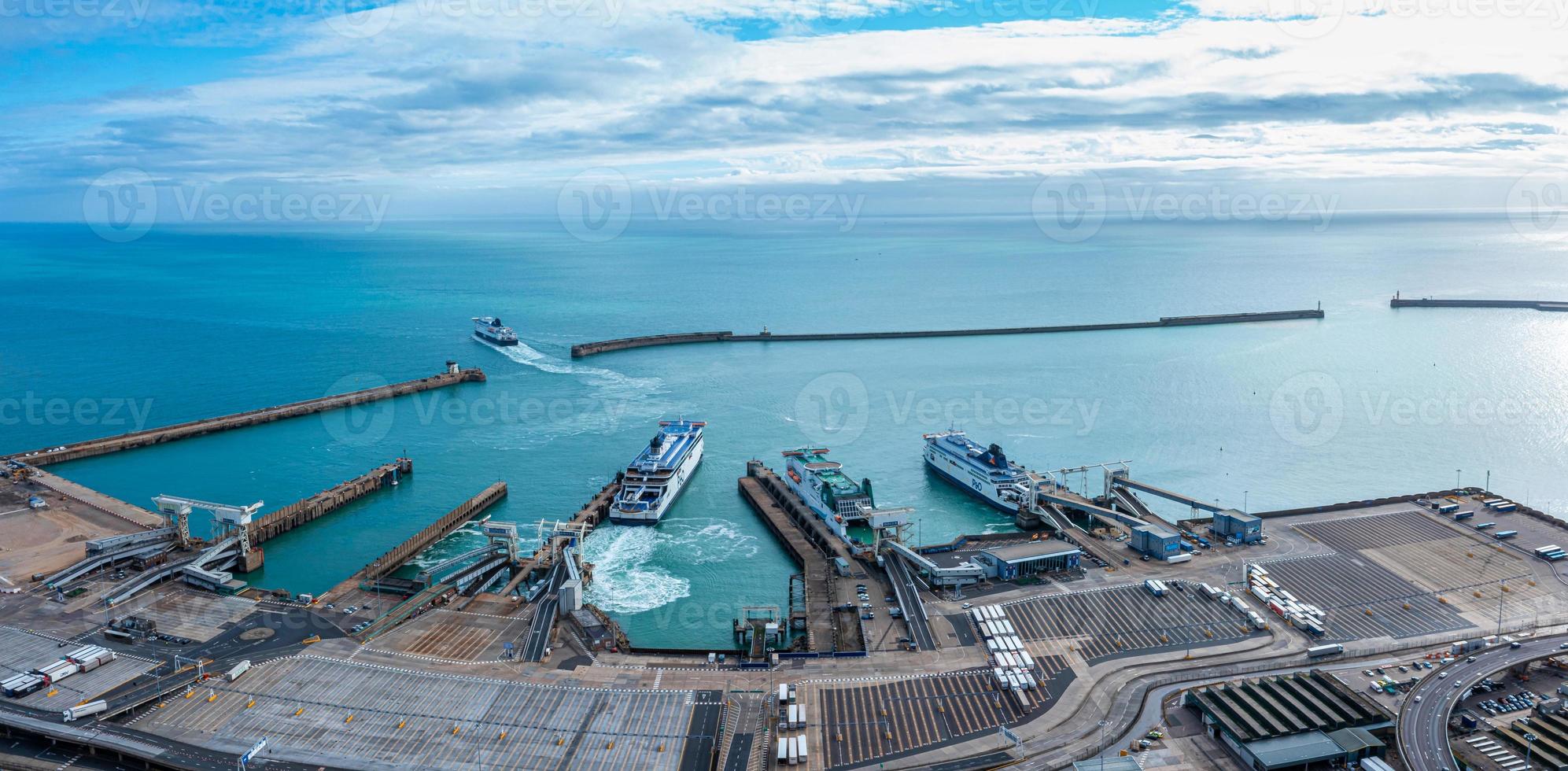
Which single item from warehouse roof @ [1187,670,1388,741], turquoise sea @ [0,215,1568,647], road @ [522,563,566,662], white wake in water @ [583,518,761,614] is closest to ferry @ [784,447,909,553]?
turquoise sea @ [0,215,1568,647]

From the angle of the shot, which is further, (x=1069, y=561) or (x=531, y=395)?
(x=531, y=395)

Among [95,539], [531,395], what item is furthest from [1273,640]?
[531,395]

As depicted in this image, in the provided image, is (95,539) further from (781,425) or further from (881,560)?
(781,425)

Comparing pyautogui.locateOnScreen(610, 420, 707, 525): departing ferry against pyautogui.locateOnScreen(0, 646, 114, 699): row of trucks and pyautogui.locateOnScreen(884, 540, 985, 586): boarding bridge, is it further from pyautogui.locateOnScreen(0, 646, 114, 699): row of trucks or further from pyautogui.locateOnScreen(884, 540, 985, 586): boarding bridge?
pyautogui.locateOnScreen(0, 646, 114, 699): row of trucks

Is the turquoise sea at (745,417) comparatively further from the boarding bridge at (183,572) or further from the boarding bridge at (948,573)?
the boarding bridge at (948,573)

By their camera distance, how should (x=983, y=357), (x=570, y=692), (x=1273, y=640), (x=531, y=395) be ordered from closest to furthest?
(x=570, y=692), (x=1273, y=640), (x=531, y=395), (x=983, y=357)

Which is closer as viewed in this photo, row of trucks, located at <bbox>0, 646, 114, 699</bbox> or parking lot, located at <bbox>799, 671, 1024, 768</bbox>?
parking lot, located at <bbox>799, 671, 1024, 768</bbox>

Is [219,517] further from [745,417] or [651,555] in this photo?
[745,417]
